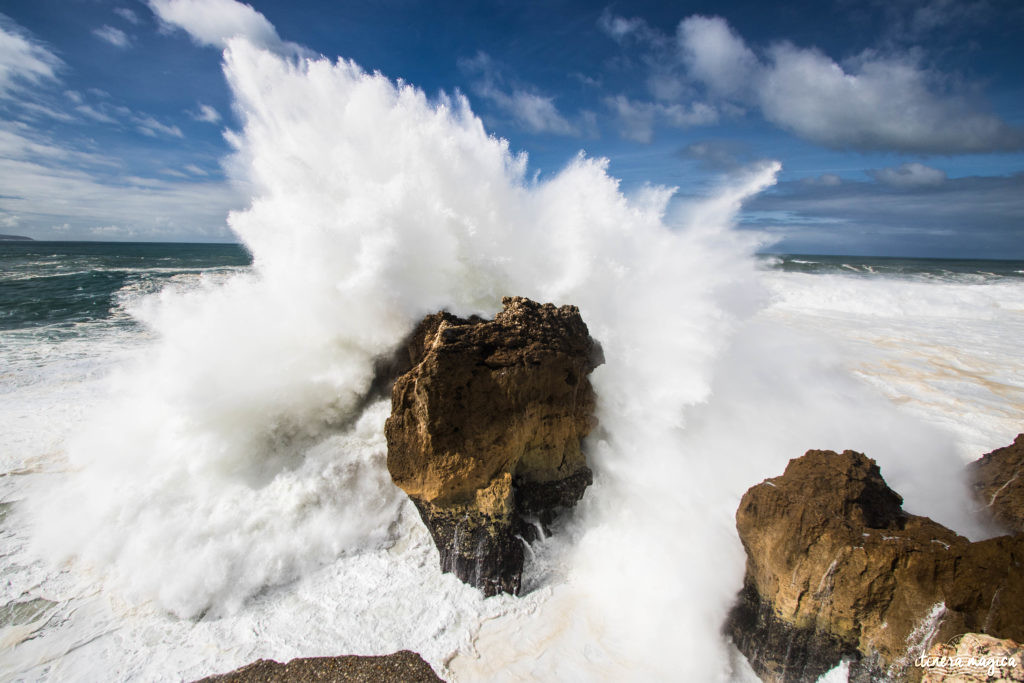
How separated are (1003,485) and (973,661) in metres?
3.16

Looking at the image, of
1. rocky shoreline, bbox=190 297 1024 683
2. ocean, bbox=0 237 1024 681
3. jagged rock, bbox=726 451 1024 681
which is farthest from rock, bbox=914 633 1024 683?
ocean, bbox=0 237 1024 681

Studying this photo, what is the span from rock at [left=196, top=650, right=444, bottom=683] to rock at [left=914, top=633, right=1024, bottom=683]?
355 centimetres

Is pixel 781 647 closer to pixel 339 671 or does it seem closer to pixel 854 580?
pixel 854 580

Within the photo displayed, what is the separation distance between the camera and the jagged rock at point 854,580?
10.2ft

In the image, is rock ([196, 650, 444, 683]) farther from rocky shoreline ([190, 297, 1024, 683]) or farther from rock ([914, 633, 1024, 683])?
rock ([914, 633, 1024, 683])

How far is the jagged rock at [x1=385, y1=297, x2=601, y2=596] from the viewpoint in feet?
15.3

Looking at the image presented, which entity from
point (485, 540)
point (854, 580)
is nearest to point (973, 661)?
point (854, 580)

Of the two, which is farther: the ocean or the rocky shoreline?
the ocean

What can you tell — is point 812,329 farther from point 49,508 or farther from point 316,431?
point 49,508

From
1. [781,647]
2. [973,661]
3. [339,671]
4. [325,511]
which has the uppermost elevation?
[973,661]

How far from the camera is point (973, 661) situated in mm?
2738

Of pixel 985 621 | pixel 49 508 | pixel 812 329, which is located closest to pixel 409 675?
pixel 985 621

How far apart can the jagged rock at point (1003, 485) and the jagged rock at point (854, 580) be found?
1.61 metres

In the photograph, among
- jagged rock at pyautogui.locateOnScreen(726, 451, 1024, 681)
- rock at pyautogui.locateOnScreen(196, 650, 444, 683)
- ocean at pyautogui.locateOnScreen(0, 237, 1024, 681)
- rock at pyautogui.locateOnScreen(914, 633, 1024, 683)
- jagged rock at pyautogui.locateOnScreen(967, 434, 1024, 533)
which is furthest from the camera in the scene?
jagged rock at pyautogui.locateOnScreen(967, 434, 1024, 533)
